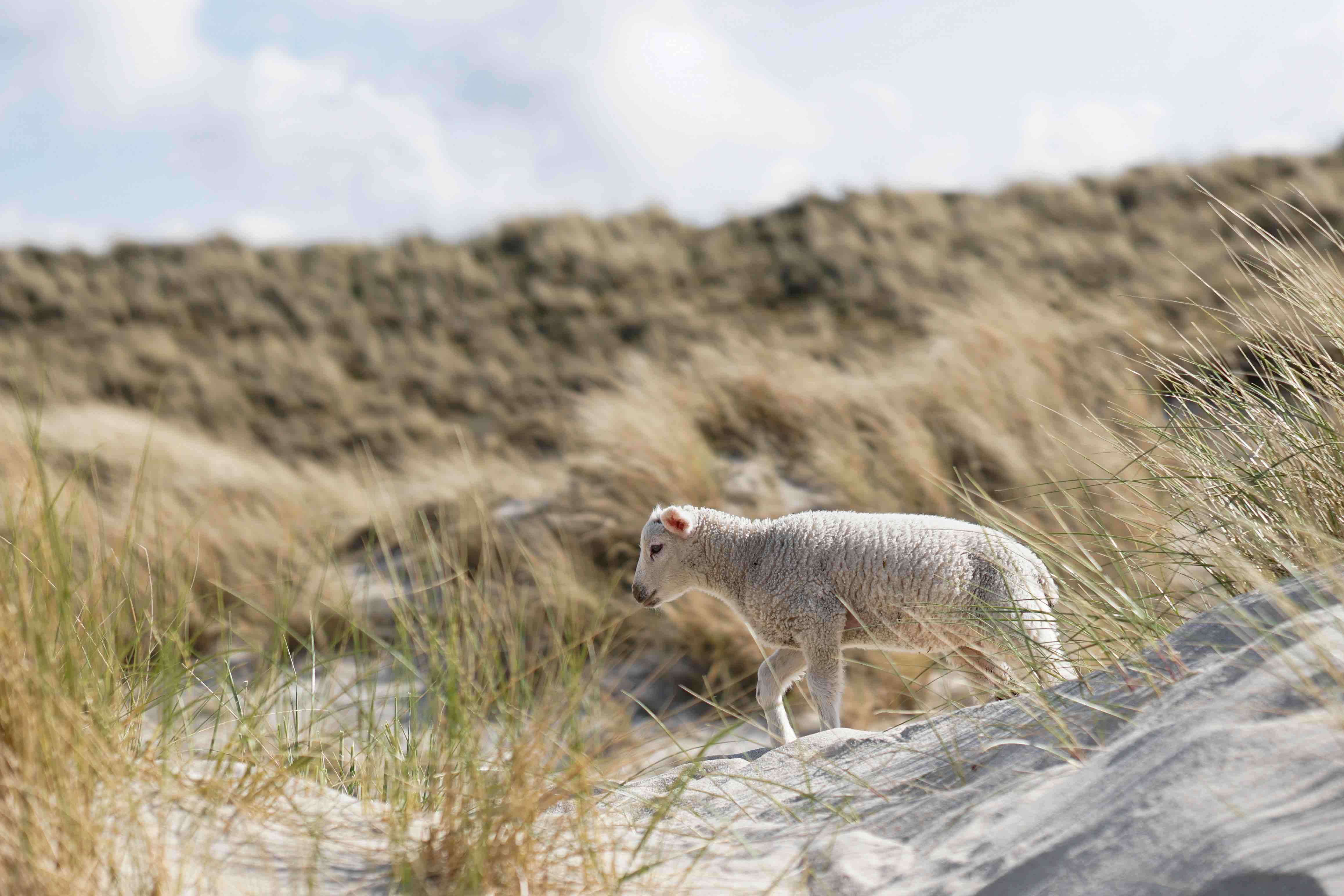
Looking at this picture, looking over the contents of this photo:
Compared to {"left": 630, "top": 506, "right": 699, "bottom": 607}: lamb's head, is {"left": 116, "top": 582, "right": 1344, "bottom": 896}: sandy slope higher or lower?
lower

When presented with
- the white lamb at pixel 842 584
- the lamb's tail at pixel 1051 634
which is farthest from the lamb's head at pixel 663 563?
the lamb's tail at pixel 1051 634

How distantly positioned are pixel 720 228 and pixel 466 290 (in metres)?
5.13

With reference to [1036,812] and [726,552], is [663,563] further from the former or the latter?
[1036,812]

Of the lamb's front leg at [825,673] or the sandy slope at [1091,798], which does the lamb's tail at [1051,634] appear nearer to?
the sandy slope at [1091,798]

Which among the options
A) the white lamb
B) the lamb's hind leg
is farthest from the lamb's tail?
the lamb's hind leg

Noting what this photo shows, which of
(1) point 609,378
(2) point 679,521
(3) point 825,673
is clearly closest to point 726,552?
(2) point 679,521

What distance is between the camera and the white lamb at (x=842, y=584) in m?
3.33

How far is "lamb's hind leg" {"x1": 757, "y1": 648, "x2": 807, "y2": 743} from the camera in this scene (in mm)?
3592

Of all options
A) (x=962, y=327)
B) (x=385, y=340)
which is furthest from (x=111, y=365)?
(x=962, y=327)

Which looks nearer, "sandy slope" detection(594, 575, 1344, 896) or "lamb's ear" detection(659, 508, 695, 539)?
"sandy slope" detection(594, 575, 1344, 896)

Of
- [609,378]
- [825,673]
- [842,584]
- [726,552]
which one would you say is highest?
[609,378]

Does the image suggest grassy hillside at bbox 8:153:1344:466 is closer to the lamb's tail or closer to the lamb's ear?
the lamb's ear

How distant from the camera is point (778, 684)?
12.3ft

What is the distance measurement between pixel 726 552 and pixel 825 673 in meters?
0.63
